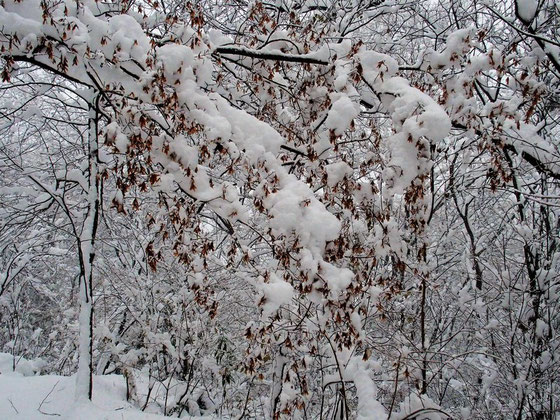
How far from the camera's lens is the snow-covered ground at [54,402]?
4.51 metres

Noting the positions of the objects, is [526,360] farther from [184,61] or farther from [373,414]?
[184,61]

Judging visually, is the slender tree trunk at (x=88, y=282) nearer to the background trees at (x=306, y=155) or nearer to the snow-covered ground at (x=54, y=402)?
the background trees at (x=306, y=155)

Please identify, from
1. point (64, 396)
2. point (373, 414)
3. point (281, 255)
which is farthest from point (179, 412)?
point (281, 255)

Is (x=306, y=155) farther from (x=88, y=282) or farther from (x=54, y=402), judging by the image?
(x=54, y=402)

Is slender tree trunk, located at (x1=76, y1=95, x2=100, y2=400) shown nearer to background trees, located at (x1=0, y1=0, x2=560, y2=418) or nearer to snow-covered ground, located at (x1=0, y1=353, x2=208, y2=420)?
background trees, located at (x1=0, y1=0, x2=560, y2=418)

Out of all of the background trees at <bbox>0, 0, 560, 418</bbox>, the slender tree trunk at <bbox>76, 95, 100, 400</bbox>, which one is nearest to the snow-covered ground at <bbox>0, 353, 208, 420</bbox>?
the slender tree trunk at <bbox>76, 95, 100, 400</bbox>

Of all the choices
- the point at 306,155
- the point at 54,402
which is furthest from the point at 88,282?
the point at 306,155

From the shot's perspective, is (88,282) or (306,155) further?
(88,282)

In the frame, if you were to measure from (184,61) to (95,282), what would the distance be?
6.62 meters

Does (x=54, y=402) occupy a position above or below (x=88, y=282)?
below

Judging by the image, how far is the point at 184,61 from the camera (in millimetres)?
2592

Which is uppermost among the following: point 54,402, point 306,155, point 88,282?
point 306,155

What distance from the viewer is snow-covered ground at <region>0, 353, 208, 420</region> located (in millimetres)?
4508

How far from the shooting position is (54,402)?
192 inches
